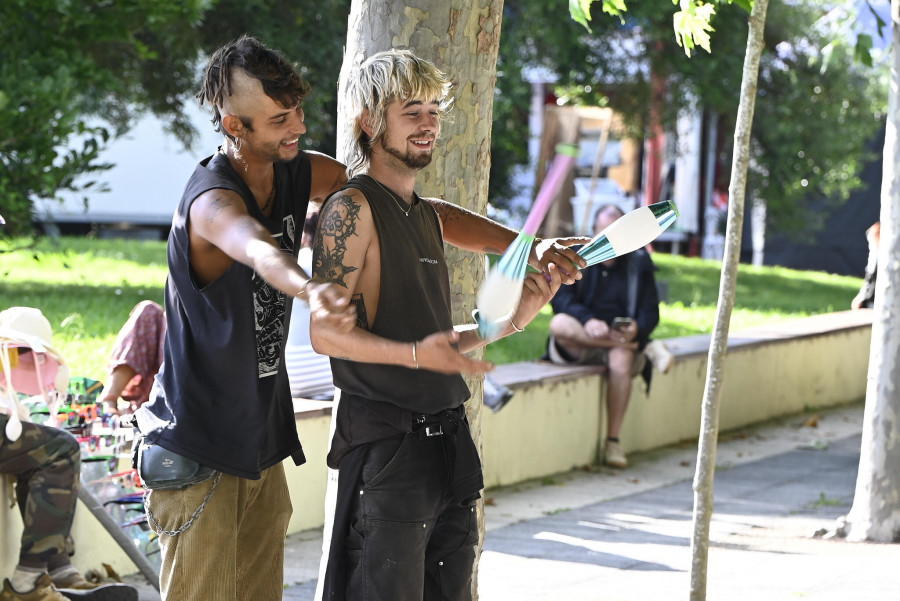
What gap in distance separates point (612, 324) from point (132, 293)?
4.50 meters

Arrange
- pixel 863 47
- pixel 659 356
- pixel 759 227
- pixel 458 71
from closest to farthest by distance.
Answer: pixel 458 71, pixel 863 47, pixel 659 356, pixel 759 227

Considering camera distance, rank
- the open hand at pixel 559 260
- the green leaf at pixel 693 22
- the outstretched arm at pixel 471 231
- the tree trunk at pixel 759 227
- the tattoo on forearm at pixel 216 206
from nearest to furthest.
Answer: the tattoo on forearm at pixel 216 206
the open hand at pixel 559 260
the outstretched arm at pixel 471 231
the green leaf at pixel 693 22
the tree trunk at pixel 759 227

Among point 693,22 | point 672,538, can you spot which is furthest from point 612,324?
point 693,22

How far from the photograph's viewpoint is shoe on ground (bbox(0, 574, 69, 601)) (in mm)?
4094

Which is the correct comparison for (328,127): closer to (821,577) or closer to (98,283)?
(98,283)

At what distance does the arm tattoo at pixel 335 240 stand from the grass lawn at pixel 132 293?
12.8 ft

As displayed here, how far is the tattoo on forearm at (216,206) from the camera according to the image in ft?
8.48

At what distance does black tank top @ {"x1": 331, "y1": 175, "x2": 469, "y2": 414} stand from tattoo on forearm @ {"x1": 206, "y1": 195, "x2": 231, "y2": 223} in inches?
11.7

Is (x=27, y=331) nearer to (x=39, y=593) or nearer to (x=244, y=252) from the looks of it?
(x=39, y=593)

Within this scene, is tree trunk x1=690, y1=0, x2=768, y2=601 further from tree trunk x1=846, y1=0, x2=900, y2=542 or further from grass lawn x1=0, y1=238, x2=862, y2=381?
grass lawn x1=0, y1=238, x2=862, y2=381

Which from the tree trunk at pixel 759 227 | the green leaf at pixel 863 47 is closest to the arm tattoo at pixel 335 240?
the green leaf at pixel 863 47

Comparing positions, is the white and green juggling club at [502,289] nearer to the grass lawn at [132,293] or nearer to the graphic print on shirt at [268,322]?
the graphic print on shirt at [268,322]

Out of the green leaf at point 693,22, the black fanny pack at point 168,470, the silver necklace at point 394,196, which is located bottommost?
the black fanny pack at point 168,470

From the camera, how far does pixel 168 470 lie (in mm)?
2740
